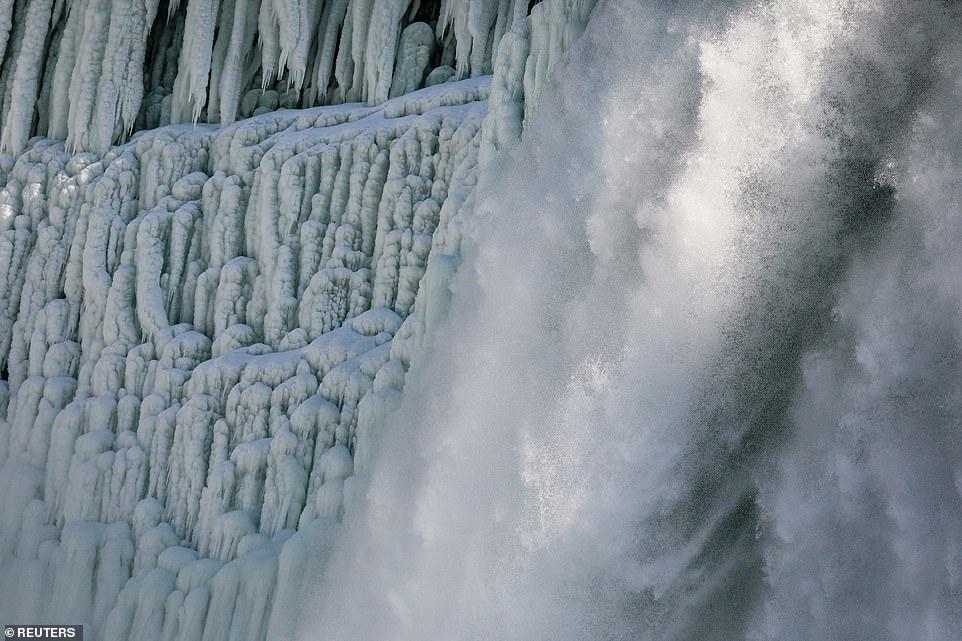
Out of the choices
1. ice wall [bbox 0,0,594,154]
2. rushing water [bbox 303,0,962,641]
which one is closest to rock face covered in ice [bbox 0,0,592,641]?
ice wall [bbox 0,0,594,154]

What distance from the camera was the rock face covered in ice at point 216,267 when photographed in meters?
6.06

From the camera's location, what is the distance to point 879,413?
11.8 feet

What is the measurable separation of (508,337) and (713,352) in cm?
100

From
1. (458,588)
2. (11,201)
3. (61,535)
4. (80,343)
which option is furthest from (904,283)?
(11,201)

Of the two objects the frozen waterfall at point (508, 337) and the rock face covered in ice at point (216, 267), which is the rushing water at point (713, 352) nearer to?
the frozen waterfall at point (508, 337)

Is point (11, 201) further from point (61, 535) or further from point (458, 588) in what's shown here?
point (458, 588)

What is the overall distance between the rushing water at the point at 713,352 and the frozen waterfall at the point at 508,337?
0.04ft

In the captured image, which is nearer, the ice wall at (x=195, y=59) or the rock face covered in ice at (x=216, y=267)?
the rock face covered in ice at (x=216, y=267)

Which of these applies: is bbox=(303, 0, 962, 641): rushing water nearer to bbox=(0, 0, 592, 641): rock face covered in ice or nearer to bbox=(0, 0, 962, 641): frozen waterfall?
bbox=(0, 0, 962, 641): frozen waterfall

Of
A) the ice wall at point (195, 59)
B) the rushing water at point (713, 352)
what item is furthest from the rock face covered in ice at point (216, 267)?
the rushing water at point (713, 352)

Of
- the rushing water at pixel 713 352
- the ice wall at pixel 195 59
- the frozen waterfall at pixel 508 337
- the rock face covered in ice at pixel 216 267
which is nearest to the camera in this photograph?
the rushing water at pixel 713 352

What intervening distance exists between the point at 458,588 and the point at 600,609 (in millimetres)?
710

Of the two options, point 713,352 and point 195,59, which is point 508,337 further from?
point 195,59

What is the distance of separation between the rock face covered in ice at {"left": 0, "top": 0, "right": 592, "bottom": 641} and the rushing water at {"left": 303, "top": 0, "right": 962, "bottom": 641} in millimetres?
787
